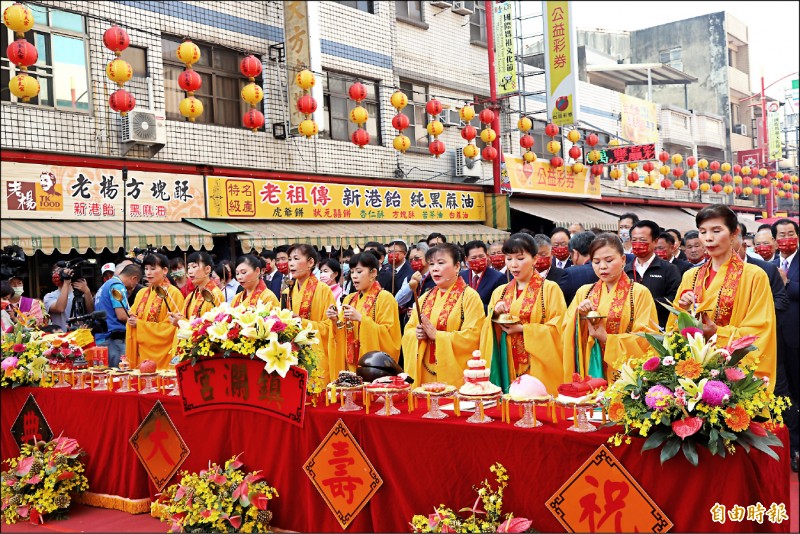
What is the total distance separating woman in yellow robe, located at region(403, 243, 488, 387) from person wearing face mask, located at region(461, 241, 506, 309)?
0.95 metres

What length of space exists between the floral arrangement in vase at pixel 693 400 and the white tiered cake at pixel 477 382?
68 centimetres

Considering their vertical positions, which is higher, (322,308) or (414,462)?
(322,308)

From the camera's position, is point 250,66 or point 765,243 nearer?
point 765,243

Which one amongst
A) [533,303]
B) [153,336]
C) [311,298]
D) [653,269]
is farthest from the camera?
[153,336]

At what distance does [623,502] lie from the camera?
3047mm

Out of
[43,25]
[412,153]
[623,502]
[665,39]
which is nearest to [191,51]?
[43,25]

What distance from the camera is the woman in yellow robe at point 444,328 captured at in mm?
4820

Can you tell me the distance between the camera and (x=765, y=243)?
6258 mm

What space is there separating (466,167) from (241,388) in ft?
42.0

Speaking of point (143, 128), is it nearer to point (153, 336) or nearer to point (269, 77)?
point (269, 77)

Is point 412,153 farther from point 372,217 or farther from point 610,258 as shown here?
point 610,258

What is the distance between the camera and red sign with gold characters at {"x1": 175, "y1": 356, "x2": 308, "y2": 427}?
4.01m

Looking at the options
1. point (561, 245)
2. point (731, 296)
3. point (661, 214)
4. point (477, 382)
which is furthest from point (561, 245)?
point (661, 214)

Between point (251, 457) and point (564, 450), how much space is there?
74.1 inches
